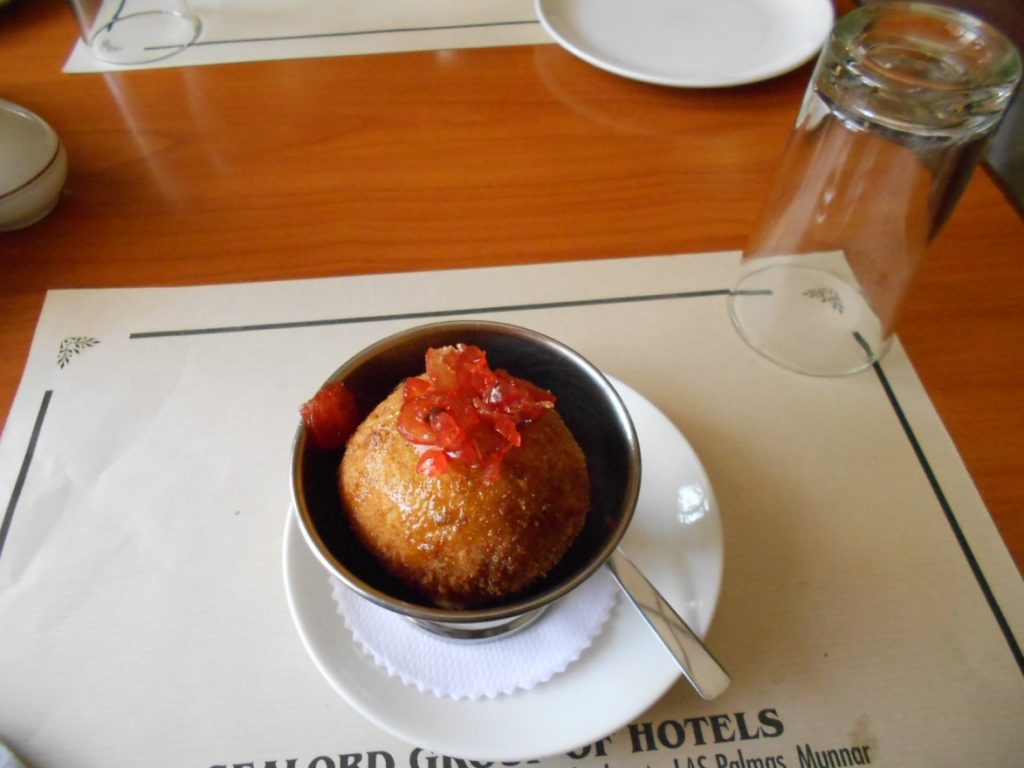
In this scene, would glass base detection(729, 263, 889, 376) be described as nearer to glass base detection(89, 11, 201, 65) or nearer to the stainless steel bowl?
the stainless steel bowl

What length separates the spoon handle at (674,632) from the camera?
455mm

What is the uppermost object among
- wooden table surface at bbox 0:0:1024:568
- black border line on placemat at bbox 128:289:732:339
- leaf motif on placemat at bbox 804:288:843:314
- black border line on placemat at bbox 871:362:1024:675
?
wooden table surface at bbox 0:0:1024:568

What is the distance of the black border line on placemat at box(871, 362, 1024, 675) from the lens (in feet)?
1.75

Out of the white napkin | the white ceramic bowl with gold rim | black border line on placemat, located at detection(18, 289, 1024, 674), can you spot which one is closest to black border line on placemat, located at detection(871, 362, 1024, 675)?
black border line on placemat, located at detection(18, 289, 1024, 674)

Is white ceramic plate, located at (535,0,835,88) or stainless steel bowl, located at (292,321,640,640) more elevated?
white ceramic plate, located at (535,0,835,88)

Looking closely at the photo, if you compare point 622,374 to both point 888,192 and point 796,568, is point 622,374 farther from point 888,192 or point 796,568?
point 888,192

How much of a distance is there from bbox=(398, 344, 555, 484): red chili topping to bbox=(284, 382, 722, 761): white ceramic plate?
0.14 metres

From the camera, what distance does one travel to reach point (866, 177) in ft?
2.78

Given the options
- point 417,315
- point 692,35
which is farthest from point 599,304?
point 692,35

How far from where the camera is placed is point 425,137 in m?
0.91

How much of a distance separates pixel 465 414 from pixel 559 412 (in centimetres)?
12

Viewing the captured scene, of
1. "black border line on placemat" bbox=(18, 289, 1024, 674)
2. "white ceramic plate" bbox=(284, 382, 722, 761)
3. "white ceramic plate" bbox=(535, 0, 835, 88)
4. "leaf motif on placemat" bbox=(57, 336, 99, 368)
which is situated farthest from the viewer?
"white ceramic plate" bbox=(535, 0, 835, 88)

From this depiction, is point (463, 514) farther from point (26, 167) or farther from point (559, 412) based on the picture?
point (26, 167)

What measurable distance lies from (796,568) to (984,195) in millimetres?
560
